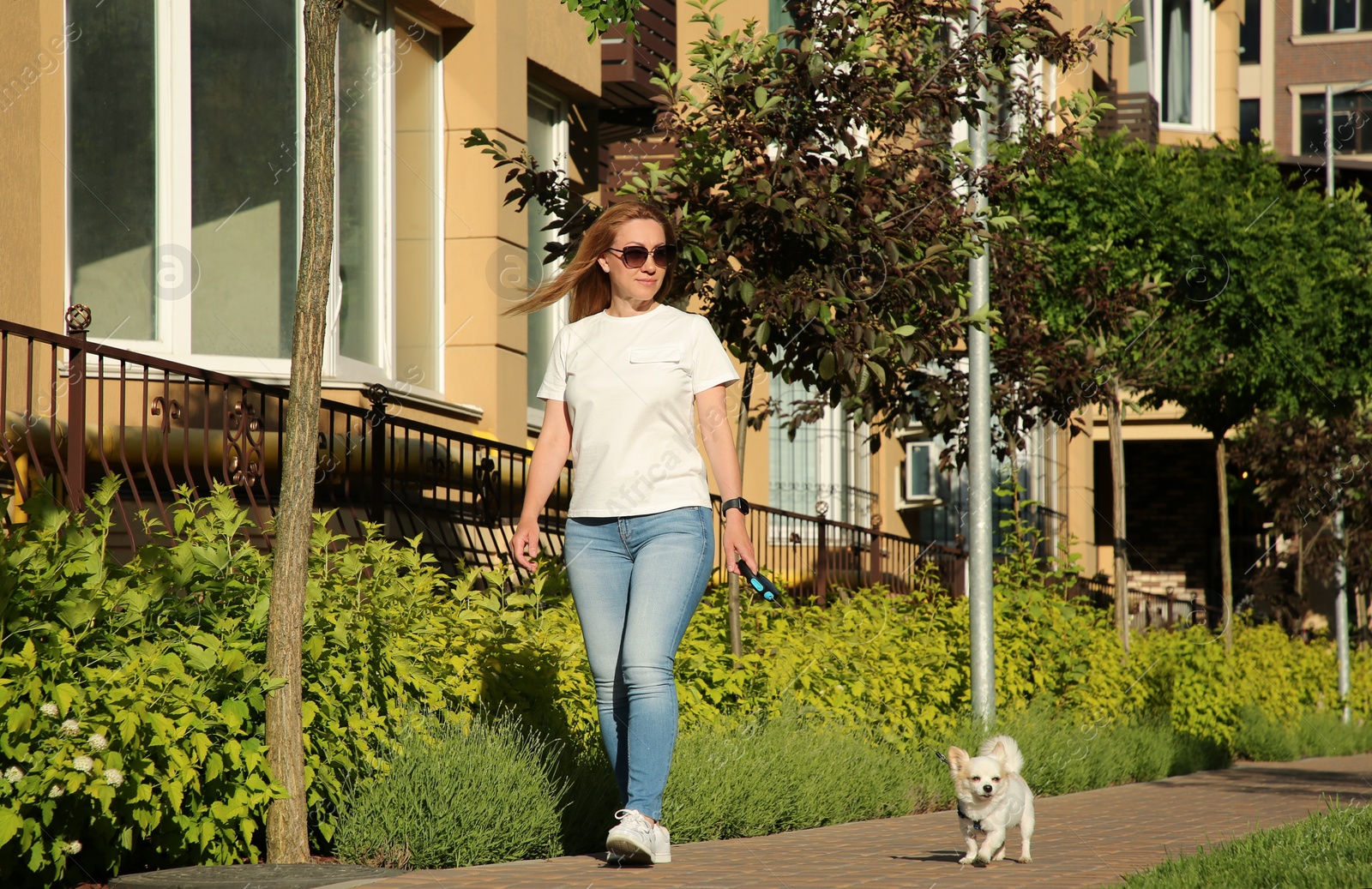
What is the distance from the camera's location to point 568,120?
1461cm

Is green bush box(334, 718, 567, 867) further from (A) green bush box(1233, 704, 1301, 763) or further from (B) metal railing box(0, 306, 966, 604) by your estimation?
(A) green bush box(1233, 704, 1301, 763)

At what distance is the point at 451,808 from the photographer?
5633mm

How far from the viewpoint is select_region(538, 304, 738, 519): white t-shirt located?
5332 millimetres

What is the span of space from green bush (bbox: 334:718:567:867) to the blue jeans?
1.62 ft

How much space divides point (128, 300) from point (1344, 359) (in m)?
13.3

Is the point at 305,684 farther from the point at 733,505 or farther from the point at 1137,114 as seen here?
the point at 1137,114

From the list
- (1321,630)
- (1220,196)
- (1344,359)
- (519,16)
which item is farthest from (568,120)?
(1321,630)

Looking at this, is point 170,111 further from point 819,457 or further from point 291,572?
point 819,457

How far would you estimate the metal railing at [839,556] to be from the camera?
50.5 feet

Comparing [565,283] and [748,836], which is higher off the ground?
[565,283]

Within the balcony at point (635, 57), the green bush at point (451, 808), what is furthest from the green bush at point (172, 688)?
the balcony at point (635, 57)

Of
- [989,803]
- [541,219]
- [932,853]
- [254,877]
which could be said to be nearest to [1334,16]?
[541,219]

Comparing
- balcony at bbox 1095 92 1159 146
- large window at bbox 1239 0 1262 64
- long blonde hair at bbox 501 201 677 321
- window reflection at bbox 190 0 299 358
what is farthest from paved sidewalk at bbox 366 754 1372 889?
large window at bbox 1239 0 1262 64

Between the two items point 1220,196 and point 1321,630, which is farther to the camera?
point 1321,630
